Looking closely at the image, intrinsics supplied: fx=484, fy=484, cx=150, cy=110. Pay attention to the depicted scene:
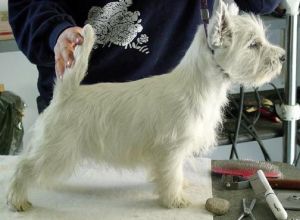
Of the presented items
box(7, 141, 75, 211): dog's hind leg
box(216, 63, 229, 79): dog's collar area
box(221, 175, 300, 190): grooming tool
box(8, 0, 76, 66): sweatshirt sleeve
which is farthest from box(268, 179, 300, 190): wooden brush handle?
box(8, 0, 76, 66): sweatshirt sleeve

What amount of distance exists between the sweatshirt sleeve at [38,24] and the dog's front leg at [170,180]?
0.34 meters

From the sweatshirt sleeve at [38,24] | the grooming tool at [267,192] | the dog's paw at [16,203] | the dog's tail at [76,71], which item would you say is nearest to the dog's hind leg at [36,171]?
the dog's paw at [16,203]

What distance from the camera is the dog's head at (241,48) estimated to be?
0.84 m

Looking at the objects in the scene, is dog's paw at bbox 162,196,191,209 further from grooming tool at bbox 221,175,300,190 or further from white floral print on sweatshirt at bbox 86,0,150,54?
white floral print on sweatshirt at bbox 86,0,150,54

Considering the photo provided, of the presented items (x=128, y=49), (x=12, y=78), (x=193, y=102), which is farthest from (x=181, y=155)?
(x=12, y=78)

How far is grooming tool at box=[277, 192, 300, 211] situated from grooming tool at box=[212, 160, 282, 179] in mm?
77

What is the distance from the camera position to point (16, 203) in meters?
0.92

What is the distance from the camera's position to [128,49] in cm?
117

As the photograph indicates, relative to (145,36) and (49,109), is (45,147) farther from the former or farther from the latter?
(145,36)

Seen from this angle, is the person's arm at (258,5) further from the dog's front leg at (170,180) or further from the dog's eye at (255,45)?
the dog's front leg at (170,180)

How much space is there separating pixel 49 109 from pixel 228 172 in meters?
0.39

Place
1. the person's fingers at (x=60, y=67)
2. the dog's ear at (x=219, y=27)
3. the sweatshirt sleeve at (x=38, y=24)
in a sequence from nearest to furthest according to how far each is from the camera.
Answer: the dog's ear at (x=219, y=27) → the person's fingers at (x=60, y=67) → the sweatshirt sleeve at (x=38, y=24)

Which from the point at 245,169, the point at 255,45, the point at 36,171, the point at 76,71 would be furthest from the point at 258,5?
the point at 36,171

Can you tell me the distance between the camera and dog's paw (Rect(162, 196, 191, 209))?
3.02ft
